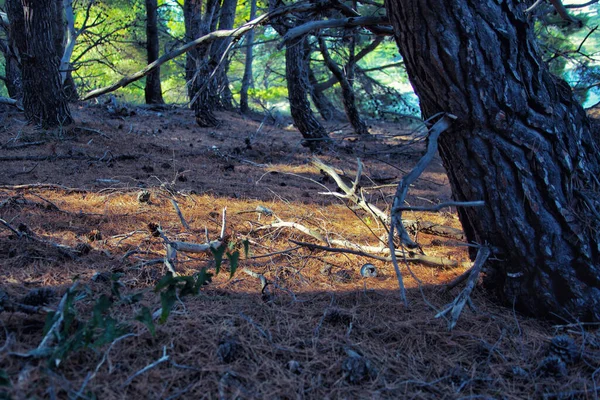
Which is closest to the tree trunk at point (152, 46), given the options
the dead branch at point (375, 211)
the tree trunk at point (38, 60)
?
the tree trunk at point (38, 60)

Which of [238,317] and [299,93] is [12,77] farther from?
[238,317]

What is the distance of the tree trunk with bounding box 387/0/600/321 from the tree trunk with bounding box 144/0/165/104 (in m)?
11.1

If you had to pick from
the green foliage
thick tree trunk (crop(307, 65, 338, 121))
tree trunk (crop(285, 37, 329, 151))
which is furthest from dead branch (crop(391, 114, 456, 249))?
thick tree trunk (crop(307, 65, 338, 121))

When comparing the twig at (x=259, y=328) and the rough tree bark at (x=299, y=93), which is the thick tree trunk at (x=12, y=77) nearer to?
the rough tree bark at (x=299, y=93)

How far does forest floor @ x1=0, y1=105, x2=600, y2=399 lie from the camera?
1838mm

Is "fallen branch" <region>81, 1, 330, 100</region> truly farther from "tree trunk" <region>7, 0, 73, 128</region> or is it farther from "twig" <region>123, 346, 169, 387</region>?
A: "tree trunk" <region>7, 0, 73, 128</region>

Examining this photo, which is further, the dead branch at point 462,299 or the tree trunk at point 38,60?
the tree trunk at point 38,60

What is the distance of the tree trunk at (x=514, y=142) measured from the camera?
239 cm

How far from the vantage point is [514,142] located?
2457 mm

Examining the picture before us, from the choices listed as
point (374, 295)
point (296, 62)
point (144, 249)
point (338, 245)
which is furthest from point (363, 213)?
point (296, 62)

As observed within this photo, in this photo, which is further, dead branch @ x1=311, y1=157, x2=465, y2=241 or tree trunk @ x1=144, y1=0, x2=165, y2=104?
tree trunk @ x1=144, y1=0, x2=165, y2=104

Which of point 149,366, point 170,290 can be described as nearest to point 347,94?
point 170,290

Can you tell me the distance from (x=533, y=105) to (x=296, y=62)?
5.60m

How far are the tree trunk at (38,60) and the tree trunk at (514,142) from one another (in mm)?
6327
